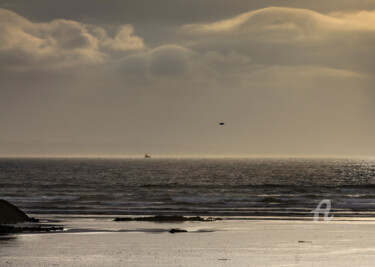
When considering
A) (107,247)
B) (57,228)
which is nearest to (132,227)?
(57,228)

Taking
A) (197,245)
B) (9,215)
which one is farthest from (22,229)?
(197,245)

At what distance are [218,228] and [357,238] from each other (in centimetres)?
977

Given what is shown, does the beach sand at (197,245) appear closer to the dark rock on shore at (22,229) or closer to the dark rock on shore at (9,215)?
the dark rock on shore at (22,229)

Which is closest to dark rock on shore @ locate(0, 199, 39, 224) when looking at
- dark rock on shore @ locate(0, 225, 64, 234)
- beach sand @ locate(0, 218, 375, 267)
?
beach sand @ locate(0, 218, 375, 267)

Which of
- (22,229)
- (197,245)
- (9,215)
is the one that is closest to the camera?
(197,245)

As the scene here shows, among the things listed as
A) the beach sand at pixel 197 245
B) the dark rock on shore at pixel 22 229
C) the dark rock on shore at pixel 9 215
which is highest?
the dark rock on shore at pixel 9 215

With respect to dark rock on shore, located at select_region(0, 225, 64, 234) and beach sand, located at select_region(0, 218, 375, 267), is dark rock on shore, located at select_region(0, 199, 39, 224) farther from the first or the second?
dark rock on shore, located at select_region(0, 225, 64, 234)

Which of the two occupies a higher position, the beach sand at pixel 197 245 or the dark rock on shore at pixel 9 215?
the dark rock on shore at pixel 9 215

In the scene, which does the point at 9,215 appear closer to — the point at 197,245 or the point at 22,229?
the point at 22,229

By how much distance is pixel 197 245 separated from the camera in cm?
3438

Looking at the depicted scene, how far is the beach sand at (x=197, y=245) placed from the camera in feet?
94.7

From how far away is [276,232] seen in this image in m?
41.0

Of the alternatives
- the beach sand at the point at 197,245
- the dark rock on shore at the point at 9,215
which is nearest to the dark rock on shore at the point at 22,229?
the beach sand at the point at 197,245

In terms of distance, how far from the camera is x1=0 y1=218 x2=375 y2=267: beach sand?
28859 millimetres
